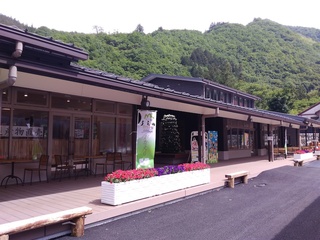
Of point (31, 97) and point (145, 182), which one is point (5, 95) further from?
point (145, 182)

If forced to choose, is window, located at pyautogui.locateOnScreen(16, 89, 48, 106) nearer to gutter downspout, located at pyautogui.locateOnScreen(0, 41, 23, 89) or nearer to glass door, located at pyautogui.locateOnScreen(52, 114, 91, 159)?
glass door, located at pyautogui.locateOnScreen(52, 114, 91, 159)

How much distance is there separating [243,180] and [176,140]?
6.48 metres

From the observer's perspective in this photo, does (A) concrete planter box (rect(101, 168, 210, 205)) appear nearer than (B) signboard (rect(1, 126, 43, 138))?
Yes

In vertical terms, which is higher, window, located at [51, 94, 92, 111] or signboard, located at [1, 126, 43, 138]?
window, located at [51, 94, 92, 111]

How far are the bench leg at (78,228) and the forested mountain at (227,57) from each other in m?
27.4

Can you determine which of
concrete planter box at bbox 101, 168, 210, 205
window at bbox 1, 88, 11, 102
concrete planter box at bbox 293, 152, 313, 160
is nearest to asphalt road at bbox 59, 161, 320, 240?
concrete planter box at bbox 101, 168, 210, 205

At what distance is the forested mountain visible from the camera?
46.5m

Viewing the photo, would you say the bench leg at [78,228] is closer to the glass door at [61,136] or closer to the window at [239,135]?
the glass door at [61,136]

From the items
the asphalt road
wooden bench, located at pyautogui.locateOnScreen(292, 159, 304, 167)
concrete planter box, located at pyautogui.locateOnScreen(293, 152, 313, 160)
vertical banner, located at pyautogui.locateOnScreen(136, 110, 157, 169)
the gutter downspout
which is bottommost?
the asphalt road

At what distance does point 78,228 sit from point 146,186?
2.10 m

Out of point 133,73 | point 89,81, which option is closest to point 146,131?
point 89,81

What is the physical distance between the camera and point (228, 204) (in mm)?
6875

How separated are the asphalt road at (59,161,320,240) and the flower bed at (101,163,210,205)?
392 millimetres

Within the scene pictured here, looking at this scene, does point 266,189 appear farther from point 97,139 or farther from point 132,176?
point 97,139
